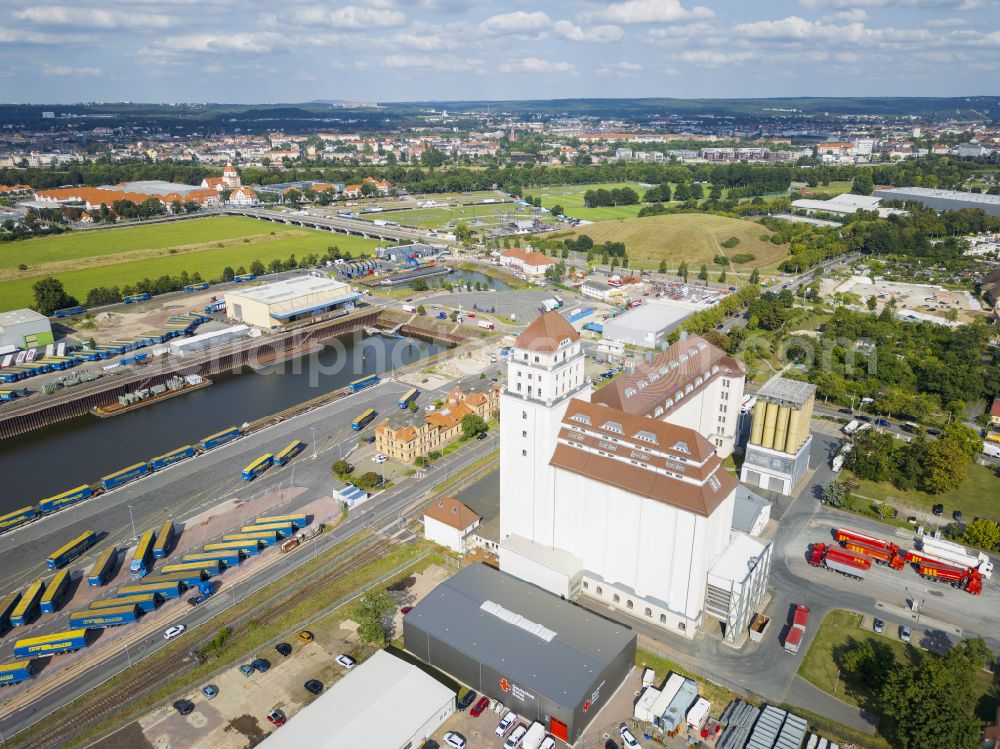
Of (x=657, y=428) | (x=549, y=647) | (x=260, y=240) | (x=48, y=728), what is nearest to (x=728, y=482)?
(x=657, y=428)

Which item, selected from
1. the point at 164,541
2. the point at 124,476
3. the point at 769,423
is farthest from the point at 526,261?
the point at 164,541

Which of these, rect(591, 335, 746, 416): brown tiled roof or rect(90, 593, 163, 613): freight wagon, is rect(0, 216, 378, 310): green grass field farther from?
rect(591, 335, 746, 416): brown tiled roof

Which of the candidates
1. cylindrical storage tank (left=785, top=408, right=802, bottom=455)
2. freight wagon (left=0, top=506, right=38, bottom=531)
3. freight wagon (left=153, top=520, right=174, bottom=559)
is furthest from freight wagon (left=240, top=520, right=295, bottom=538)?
cylindrical storage tank (left=785, top=408, right=802, bottom=455)

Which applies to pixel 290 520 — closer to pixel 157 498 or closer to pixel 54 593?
pixel 157 498

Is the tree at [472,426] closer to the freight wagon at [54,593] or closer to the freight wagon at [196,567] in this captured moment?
the freight wagon at [196,567]

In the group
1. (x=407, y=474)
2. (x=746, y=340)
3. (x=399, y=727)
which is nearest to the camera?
(x=399, y=727)

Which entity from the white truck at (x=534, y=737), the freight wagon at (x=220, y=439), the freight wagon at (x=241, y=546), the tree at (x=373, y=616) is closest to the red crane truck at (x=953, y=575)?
the white truck at (x=534, y=737)

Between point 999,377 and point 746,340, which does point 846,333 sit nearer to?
point 746,340
